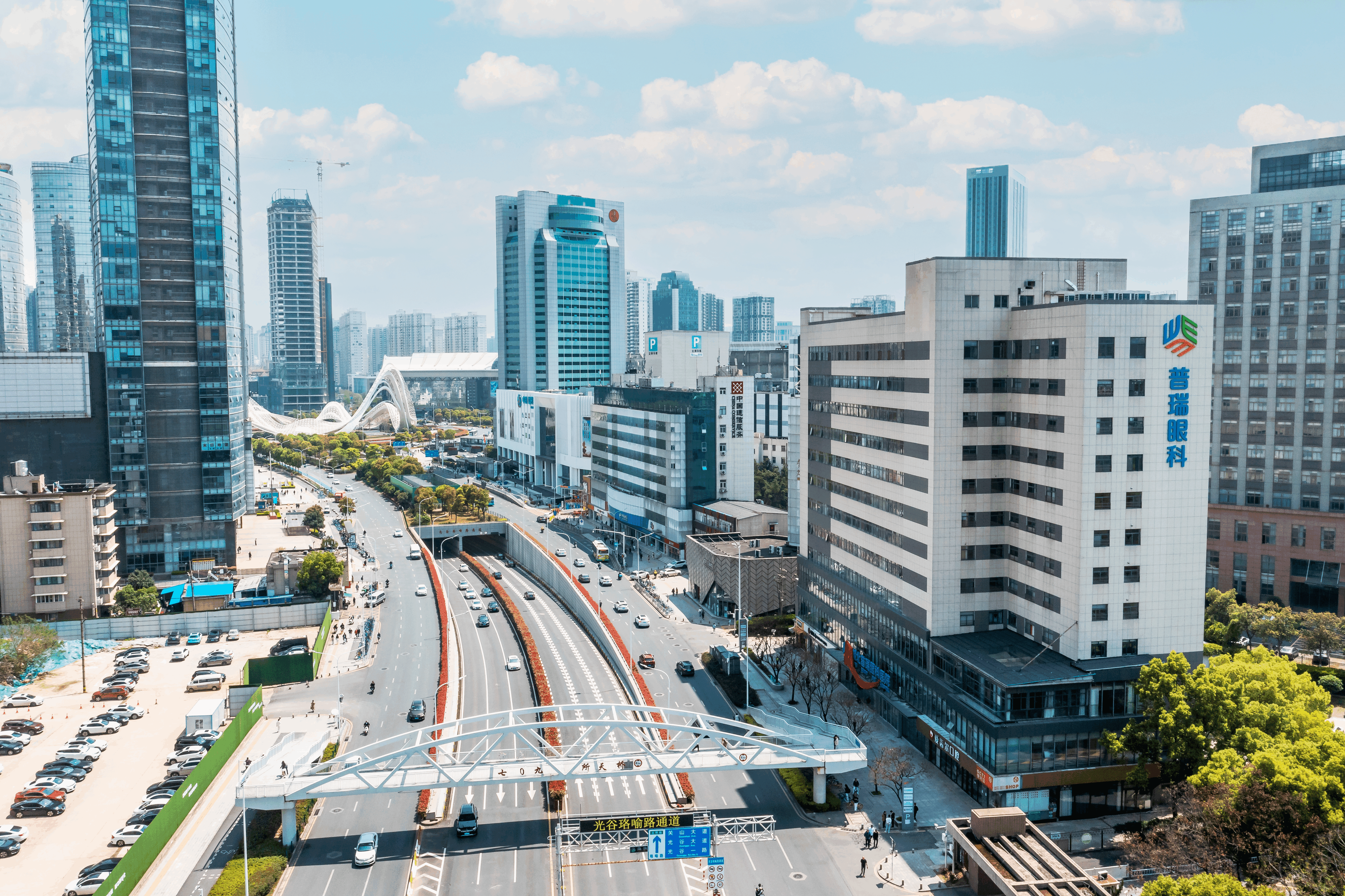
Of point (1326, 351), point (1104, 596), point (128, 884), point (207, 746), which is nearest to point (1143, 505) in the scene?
point (1104, 596)

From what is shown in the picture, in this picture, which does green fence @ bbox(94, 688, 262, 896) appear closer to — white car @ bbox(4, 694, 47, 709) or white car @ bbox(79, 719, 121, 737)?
white car @ bbox(79, 719, 121, 737)

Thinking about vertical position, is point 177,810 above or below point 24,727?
→ above

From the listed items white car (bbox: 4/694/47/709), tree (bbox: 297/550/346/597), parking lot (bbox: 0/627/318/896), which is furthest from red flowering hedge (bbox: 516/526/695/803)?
white car (bbox: 4/694/47/709)

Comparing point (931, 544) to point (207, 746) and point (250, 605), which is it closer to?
point (207, 746)

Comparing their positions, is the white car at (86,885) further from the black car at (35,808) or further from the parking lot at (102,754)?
the black car at (35,808)

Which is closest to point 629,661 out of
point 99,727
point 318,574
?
point 99,727

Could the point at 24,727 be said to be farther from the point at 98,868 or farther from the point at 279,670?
the point at 98,868

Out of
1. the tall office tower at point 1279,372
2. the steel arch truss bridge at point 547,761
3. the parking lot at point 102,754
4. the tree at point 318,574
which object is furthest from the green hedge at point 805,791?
the tree at point 318,574

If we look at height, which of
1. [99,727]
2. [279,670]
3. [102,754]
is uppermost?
[279,670]

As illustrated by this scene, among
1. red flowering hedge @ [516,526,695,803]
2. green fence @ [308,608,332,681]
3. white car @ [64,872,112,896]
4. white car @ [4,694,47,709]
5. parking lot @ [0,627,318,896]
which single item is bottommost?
parking lot @ [0,627,318,896]
